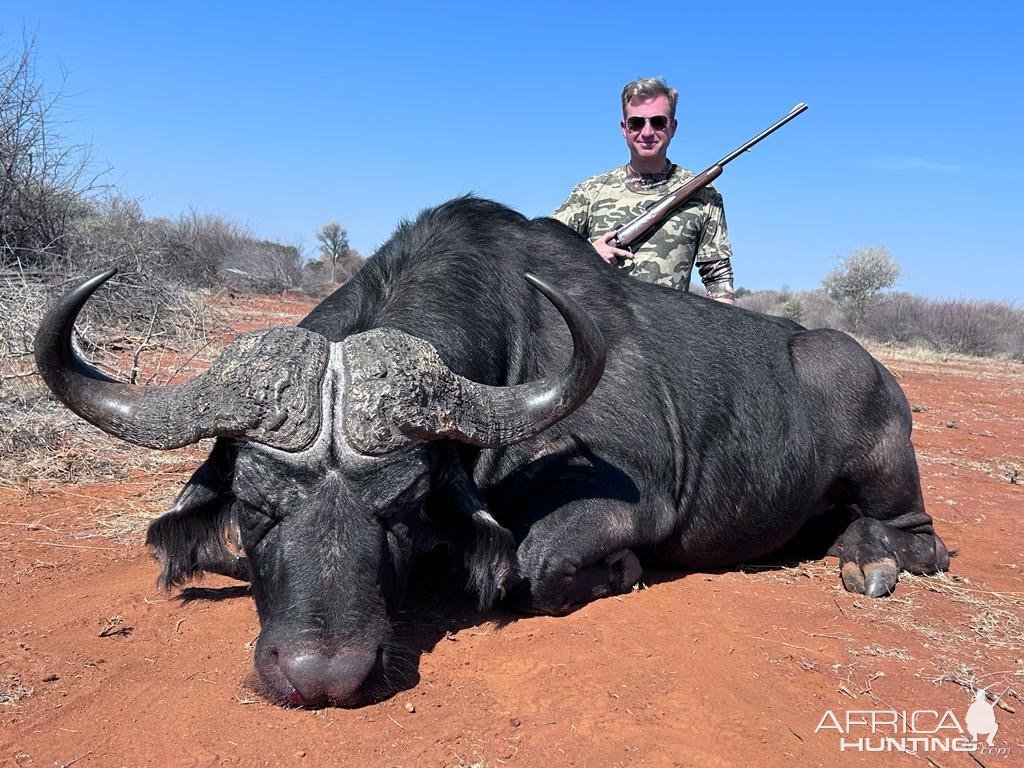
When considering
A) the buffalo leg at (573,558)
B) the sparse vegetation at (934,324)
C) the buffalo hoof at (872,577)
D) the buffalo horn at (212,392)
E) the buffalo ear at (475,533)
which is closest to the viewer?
the buffalo horn at (212,392)

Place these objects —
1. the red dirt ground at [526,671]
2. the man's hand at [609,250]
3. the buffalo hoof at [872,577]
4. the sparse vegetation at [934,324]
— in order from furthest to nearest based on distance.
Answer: the sparse vegetation at [934,324], the man's hand at [609,250], the buffalo hoof at [872,577], the red dirt ground at [526,671]

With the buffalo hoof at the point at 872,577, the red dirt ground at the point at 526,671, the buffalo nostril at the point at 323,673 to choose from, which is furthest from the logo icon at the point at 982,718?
the buffalo nostril at the point at 323,673

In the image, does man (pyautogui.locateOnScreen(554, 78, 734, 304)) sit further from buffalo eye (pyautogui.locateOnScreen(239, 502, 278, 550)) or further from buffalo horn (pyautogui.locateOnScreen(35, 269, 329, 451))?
buffalo eye (pyautogui.locateOnScreen(239, 502, 278, 550))

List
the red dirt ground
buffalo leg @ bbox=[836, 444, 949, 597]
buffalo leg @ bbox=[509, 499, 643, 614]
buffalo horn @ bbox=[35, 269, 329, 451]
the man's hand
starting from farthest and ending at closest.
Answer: the man's hand → buffalo leg @ bbox=[836, 444, 949, 597] → buffalo leg @ bbox=[509, 499, 643, 614] → buffalo horn @ bbox=[35, 269, 329, 451] → the red dirt ground

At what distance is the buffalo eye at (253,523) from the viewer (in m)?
3.03

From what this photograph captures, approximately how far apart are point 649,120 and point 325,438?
522 centimetres

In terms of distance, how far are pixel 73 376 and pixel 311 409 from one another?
0.98 metres

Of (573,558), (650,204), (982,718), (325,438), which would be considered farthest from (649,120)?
(982,718)

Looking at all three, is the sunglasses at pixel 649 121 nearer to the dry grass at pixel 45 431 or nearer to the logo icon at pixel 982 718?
the dry grass at pixel 45 431

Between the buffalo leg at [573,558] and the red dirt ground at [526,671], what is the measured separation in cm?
11

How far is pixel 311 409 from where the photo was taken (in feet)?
9.60

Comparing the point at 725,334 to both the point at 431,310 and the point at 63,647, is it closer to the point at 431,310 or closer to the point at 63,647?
the point at 431,310

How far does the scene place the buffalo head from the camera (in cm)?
278

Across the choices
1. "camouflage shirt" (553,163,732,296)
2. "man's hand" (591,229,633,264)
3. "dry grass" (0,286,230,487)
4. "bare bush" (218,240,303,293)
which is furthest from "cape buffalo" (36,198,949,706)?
"bare bush" (218,240,303,293)
